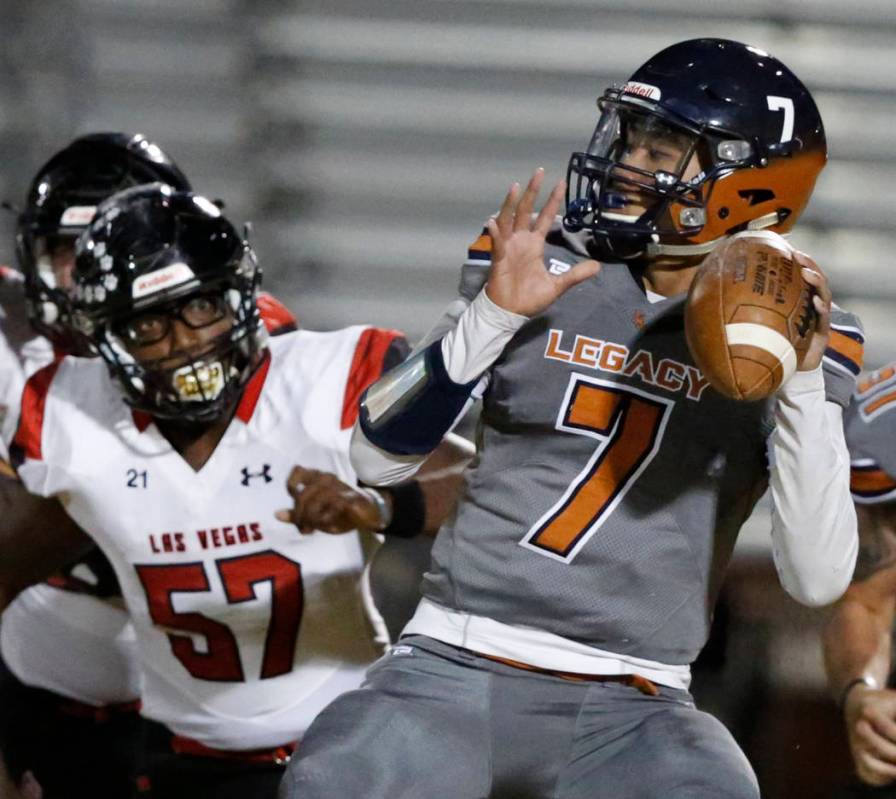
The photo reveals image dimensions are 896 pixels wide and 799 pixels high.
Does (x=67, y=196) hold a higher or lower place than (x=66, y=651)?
higher

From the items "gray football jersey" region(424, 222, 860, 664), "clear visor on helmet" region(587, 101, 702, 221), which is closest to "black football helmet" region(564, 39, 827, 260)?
"clear visor on helmet" region(587, 101, 702, 221)

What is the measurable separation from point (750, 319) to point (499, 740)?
670 millimetres

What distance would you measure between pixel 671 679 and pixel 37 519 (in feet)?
4.02

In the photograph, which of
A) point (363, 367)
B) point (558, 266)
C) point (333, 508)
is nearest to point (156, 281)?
point (363, 367)

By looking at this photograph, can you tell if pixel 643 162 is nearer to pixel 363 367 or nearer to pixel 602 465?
pixel 602 465

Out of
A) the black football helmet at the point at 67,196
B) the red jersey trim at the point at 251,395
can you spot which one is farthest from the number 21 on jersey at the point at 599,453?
the black football helmet at the point at 67,196

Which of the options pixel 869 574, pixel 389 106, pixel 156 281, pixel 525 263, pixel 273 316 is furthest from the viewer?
pixel 389 106

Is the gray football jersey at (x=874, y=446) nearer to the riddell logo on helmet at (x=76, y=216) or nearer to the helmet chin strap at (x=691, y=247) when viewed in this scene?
the helmet chin strap at (x=691, y=247)

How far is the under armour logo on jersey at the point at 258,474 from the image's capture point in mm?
2814

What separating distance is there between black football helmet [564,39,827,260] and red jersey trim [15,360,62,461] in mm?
1065

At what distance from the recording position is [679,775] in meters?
2.08

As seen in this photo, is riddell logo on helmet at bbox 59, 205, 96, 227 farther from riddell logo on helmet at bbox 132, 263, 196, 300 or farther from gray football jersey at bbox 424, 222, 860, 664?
gray football jersey at bbox 424, 222, 860, 664

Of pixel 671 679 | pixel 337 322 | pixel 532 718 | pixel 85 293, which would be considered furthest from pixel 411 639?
pixel 337 322

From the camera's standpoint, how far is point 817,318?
211cm
